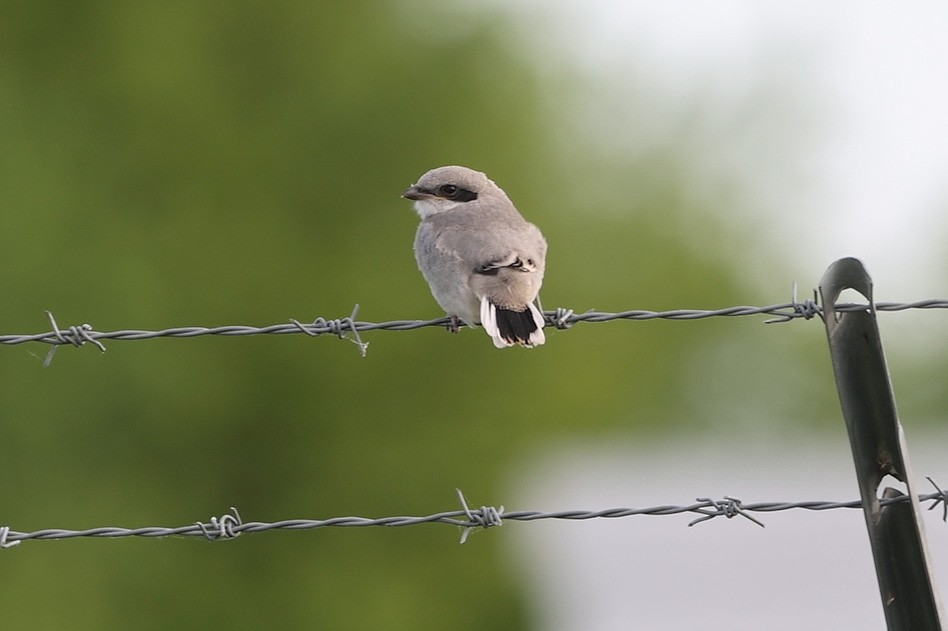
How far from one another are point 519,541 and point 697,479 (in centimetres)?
688

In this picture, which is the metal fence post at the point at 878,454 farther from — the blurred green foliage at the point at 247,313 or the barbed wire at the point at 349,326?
the blurred green foliage at the point at 247,313

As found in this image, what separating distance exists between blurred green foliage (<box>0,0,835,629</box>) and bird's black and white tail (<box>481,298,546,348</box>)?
12.6 meters

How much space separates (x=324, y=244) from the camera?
2073cm

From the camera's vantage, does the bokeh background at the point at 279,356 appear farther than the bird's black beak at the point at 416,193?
Yes

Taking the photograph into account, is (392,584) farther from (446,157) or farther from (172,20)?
(172,20)

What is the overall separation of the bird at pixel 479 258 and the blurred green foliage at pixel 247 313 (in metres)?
11.0

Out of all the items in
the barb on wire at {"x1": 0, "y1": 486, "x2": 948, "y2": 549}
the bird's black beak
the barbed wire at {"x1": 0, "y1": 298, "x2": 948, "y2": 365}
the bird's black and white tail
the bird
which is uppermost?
the bird's black beak

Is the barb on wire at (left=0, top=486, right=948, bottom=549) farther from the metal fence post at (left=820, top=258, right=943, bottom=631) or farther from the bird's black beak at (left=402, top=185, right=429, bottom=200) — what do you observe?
the bird's black beak at (left=402, top=185, right=429, bottom=200)

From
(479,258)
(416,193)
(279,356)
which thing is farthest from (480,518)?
(279,356)

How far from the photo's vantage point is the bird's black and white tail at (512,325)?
6.95 metres

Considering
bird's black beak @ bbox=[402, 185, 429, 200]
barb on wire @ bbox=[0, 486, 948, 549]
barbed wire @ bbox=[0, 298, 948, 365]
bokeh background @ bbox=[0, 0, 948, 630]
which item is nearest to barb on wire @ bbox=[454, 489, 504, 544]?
barb on wire @ bbox=[0, 486, 948, 549]

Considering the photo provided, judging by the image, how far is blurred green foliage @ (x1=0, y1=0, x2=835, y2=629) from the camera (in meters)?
19.3

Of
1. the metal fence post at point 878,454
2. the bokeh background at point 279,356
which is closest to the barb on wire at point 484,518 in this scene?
the metal fence post at point 878,454

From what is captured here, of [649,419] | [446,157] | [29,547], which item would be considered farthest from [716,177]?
[29,547]
